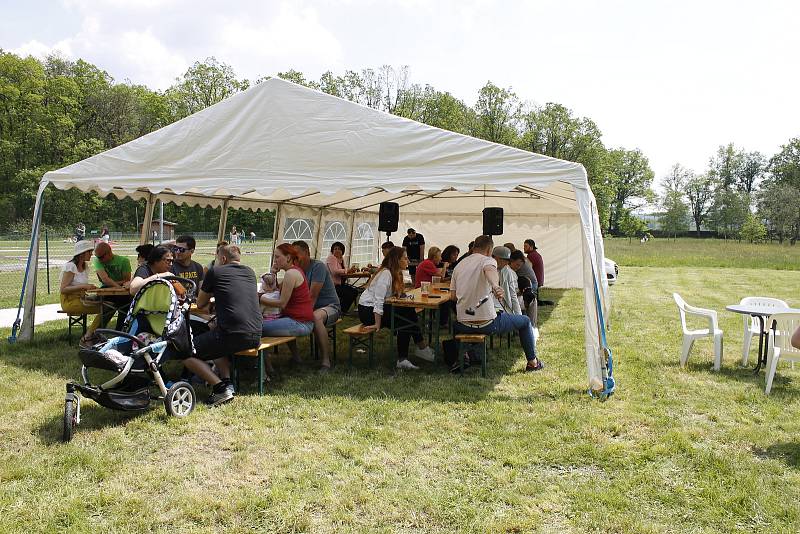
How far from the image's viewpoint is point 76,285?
20.3ft

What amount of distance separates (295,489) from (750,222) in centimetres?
4909

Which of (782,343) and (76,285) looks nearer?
(782,343)

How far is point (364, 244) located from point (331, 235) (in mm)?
1751

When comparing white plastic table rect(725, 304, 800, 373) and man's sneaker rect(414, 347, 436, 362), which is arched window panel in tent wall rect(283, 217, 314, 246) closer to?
man's sneaker rect(414, 347, 436, 362)

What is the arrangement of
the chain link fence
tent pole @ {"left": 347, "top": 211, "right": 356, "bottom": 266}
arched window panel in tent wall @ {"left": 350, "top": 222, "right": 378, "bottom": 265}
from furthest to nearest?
arched window panel in tent wall @ {"left": 350, "top": 222, "right": 378, "bottom": 265} → tent pole @ {"left": 347, "top": 211, "right": 356, "bottom": 266} → the chain link fence

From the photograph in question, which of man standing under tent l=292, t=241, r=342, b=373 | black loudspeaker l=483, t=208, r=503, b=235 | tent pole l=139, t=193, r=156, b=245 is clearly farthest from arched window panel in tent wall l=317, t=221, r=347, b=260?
man standing under tent l=292, t=241, r=342, b=373

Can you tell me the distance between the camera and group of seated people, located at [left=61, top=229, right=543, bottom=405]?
4367 millimetres

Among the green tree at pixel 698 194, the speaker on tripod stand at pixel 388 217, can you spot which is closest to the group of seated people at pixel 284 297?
the speaker on tripod stand at pixel 388 217

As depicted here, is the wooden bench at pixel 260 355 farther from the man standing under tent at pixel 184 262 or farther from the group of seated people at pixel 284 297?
the man standing under tent at pixel 184 262

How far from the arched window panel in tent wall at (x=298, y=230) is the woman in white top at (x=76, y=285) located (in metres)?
4.69

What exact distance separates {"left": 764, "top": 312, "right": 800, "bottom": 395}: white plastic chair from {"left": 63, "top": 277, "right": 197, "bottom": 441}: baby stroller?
4736 mm

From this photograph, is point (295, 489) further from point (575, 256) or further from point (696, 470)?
point (575, 256)

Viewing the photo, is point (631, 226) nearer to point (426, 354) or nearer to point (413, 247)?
point (413, 247)

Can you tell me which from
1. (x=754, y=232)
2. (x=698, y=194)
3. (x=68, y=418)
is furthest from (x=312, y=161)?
(x=698, y=194)
